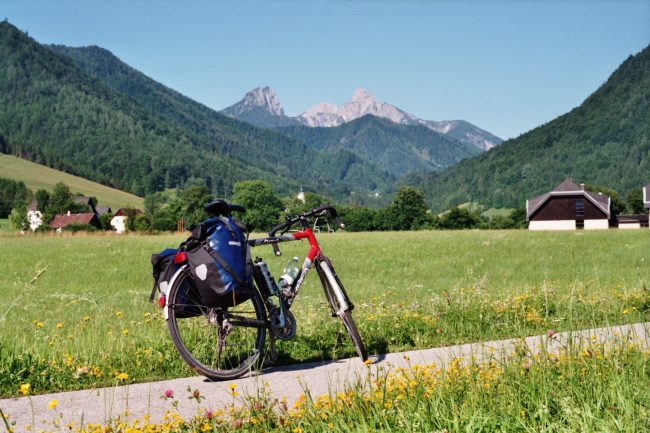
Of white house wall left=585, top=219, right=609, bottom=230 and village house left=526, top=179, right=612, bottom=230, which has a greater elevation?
village house left=526, top=179, right=612, bottom=230

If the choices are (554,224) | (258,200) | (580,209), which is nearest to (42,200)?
(258,200)

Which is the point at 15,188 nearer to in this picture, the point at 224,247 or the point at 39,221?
the point at 39,221

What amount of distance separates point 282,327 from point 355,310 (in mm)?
3718

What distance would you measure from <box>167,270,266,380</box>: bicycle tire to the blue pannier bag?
8.6 inches

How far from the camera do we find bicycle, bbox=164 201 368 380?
242 inches

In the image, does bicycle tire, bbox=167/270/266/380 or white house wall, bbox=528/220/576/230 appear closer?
bicycle tire, bbox=167/270/266/380

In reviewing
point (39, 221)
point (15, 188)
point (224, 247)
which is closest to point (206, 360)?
point (224, 247)

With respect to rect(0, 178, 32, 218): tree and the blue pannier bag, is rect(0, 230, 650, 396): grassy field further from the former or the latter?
rect(0, 178, 32, 218): tree

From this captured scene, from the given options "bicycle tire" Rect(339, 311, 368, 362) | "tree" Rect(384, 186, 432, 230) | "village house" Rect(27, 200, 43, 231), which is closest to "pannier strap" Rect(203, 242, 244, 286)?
"bicycle tire" Rect(339, 311, 368, 362)

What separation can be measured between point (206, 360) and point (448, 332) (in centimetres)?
357

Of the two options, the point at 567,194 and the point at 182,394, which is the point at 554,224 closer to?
the point at 567,194

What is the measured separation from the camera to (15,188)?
16950 cm

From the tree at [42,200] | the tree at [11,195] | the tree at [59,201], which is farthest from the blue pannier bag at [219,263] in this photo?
the tree at [11,195]

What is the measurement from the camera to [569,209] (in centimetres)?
9569
